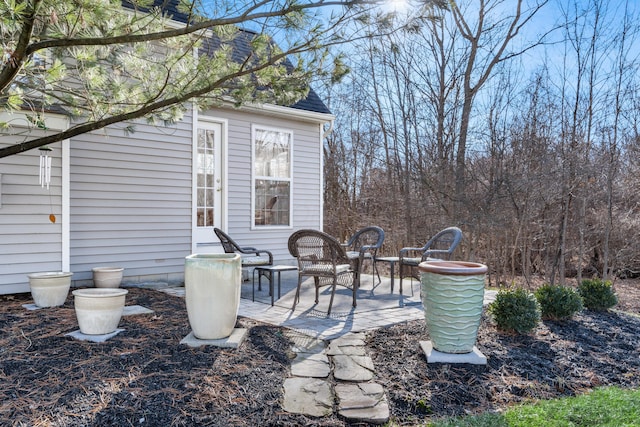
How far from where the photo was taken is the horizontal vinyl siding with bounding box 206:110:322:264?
6691mm

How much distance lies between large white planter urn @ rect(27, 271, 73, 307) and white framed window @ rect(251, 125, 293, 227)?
315cm

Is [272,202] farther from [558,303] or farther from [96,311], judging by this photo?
[558,303]

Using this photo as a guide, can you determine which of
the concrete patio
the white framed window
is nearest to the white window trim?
the white framed window

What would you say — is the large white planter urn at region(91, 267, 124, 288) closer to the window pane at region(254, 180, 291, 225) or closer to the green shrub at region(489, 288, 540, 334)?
the window pane at region(254, 180, 291, 225)

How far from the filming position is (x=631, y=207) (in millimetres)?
9297

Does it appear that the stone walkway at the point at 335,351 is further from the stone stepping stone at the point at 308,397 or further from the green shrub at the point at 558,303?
the green shrub at the point at 558,303

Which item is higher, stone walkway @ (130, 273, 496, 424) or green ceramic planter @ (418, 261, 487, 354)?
green ceramic planter @ (418, 261, 487, 354)

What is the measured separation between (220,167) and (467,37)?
740 centimetres

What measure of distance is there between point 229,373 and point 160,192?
3.91m

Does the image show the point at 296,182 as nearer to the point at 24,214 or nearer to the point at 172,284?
the point at 172,284

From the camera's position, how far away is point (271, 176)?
7.25 metres

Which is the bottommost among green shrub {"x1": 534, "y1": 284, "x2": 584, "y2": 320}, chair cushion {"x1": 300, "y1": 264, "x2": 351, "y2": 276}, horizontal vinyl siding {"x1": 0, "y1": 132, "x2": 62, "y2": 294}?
green shrub {"x1": 534, "y1": 284, "x2": 584, "y2": 320}

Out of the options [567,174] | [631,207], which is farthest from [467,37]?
[631,207]

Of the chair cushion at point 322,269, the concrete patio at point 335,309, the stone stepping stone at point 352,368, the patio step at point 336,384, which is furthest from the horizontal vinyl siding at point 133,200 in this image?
the stone stepping stone at point 352,368
